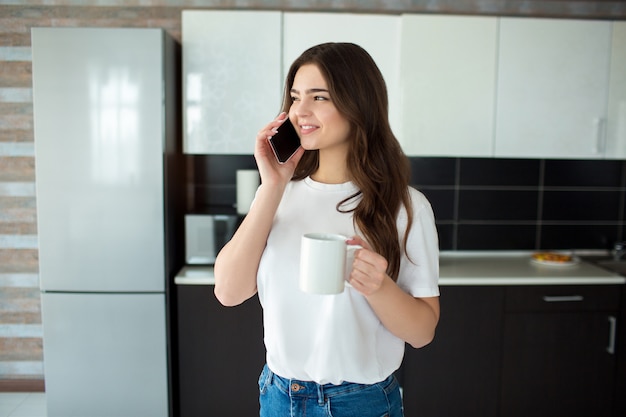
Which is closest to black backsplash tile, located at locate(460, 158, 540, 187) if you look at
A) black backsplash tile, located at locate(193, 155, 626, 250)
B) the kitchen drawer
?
black backsplash tile, located at locate(193, 155, 626, 250)

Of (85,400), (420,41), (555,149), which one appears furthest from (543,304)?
(85,400)

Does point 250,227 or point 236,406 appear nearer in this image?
point 250,227

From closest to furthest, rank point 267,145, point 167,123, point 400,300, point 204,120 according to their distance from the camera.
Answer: point 400,300 → point 267,145 → point 167,123 → point 204,120

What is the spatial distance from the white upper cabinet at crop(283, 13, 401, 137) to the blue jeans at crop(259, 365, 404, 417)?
1.81 meters

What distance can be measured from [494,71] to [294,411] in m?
2.06

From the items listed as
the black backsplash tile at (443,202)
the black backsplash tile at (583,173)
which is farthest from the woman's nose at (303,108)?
the black backsplash tile at (583,173)

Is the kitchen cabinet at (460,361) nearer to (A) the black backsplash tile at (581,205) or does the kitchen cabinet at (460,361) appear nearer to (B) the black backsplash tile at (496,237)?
(B) the black backsplash tile at (496,237)

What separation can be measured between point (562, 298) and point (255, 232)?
6.53ft

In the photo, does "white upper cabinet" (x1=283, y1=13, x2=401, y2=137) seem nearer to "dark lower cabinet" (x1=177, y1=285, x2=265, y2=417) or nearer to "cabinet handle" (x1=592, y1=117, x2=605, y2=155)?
"cabinet handle" (x1=592, y1=117, x2=605, y2=155)

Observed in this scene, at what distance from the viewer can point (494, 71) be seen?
8.60 ft

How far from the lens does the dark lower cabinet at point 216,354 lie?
2543mm

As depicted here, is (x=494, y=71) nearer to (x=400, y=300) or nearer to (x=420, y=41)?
(x=420, y=41)

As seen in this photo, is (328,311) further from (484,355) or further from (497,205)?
(497,205)

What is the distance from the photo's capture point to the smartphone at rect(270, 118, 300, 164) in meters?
1.12
